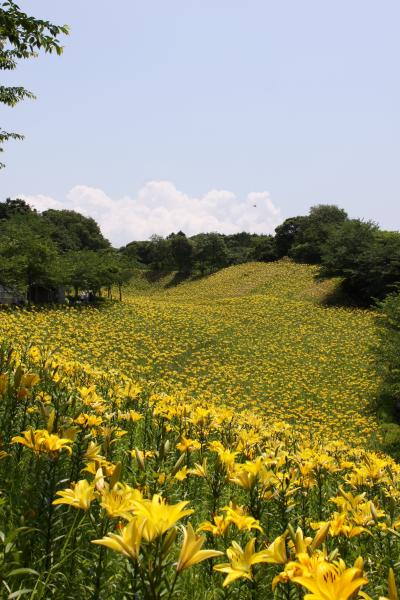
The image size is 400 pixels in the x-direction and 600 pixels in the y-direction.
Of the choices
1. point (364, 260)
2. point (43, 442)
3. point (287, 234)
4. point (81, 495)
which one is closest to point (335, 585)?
point (81, 495)

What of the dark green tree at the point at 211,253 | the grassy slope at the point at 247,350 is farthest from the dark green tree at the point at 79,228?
the grassy slope at the point at 247,350

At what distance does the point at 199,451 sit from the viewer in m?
3.49

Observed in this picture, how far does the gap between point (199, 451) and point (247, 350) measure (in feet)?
51.6

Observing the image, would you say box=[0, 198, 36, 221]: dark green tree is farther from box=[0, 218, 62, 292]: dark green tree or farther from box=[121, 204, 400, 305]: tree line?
box=[0, 218, 62, 292]: dark green tree

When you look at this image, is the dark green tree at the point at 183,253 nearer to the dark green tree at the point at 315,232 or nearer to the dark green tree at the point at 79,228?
the dark green tree at the point at 315,232

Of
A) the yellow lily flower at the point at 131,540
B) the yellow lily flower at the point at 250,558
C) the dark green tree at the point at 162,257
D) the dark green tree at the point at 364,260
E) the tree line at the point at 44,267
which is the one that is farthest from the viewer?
the dark green tree at the point at 162,257

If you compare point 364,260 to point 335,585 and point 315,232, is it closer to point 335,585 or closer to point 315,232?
point 315,232

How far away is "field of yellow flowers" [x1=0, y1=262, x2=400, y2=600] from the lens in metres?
1.29

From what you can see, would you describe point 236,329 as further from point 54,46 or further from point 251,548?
point 251,548

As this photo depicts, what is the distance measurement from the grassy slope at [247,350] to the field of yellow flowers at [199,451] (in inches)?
4.3

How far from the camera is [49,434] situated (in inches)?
70.3

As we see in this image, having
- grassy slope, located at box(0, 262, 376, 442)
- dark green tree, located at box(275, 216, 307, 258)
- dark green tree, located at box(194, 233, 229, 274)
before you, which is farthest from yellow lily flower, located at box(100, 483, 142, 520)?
dark green tree, located at box(275, 216, 307, 258)

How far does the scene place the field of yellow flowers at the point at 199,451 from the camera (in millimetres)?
1287

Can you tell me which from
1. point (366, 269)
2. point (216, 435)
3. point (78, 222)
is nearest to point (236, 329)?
point (366, 269)
